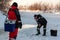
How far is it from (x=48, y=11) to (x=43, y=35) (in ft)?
58.9

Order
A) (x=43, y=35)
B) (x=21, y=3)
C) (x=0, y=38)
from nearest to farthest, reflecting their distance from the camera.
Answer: (x=0, y=38), (x=43, y=35), (x=21, y=3)

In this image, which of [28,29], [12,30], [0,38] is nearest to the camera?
[12,30]

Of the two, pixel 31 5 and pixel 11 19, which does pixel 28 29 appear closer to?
pixel 11 19

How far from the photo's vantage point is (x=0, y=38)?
14.5m

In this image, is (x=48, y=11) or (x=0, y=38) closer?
(x=0, y=38)

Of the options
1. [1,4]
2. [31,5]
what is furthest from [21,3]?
[1,4]

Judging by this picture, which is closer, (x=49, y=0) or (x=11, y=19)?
(x=11, y=19)

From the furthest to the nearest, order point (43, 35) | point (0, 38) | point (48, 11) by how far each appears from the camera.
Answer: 1. point (48, 11)
2. point (43, 35)
3. point (0, 38)

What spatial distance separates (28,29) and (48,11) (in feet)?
50.7

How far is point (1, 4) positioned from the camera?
27.3 meters

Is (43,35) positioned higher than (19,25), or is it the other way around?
(19,25)

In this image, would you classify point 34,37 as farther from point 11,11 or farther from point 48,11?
point 48,11

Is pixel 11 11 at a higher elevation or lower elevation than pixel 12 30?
higher

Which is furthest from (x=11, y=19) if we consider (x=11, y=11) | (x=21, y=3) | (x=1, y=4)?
(x=21, y=3)
